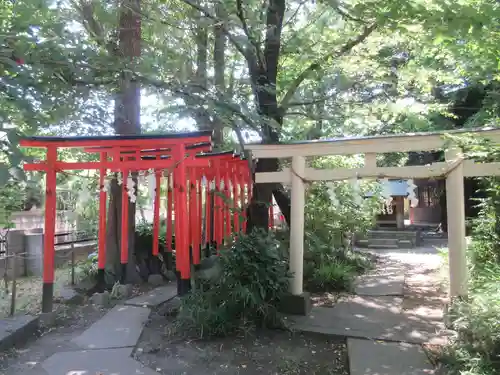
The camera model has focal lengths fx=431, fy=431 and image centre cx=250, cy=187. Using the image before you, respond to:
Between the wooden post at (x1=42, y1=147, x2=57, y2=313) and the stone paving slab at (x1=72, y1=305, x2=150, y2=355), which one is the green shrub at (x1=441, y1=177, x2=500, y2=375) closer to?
the stone paving slab at (x1=72, y1=305, x2=150, y2=355)

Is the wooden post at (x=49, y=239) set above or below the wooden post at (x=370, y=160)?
below

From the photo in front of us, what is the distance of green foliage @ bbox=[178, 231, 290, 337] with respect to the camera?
5.64 meters

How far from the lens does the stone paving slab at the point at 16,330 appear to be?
536cm

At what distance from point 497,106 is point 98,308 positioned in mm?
10035

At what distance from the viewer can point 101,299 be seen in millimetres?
7746

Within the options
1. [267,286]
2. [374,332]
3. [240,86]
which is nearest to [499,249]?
[374,332]

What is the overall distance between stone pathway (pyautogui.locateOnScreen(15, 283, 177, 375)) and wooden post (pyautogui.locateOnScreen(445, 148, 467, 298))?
404 centimetres

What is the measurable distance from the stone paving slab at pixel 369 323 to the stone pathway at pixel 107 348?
225cm

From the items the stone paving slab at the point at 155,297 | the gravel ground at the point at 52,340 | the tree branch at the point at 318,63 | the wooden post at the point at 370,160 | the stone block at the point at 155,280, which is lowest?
the gravel ground at the point at 52,340

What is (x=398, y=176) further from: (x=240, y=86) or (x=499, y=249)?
(x=240, y=86)

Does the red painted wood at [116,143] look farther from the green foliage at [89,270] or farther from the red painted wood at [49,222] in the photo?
the green foliage at [89,270]

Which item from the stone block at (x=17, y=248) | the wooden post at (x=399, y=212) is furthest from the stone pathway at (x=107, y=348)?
the wooden post at (x=399, y=212)

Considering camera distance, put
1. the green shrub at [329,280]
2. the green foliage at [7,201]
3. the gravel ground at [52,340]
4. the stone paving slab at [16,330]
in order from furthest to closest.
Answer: the green foliage at [7,201] → the green shrub at [329,280] → the stone paving slab at [16,330] → the gravel ground at [52,340]

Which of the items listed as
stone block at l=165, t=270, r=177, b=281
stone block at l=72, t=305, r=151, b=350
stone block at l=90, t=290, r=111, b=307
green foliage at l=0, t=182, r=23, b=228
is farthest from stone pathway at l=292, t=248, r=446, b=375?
green foliage at l=0, t=182, r=23, b=228
